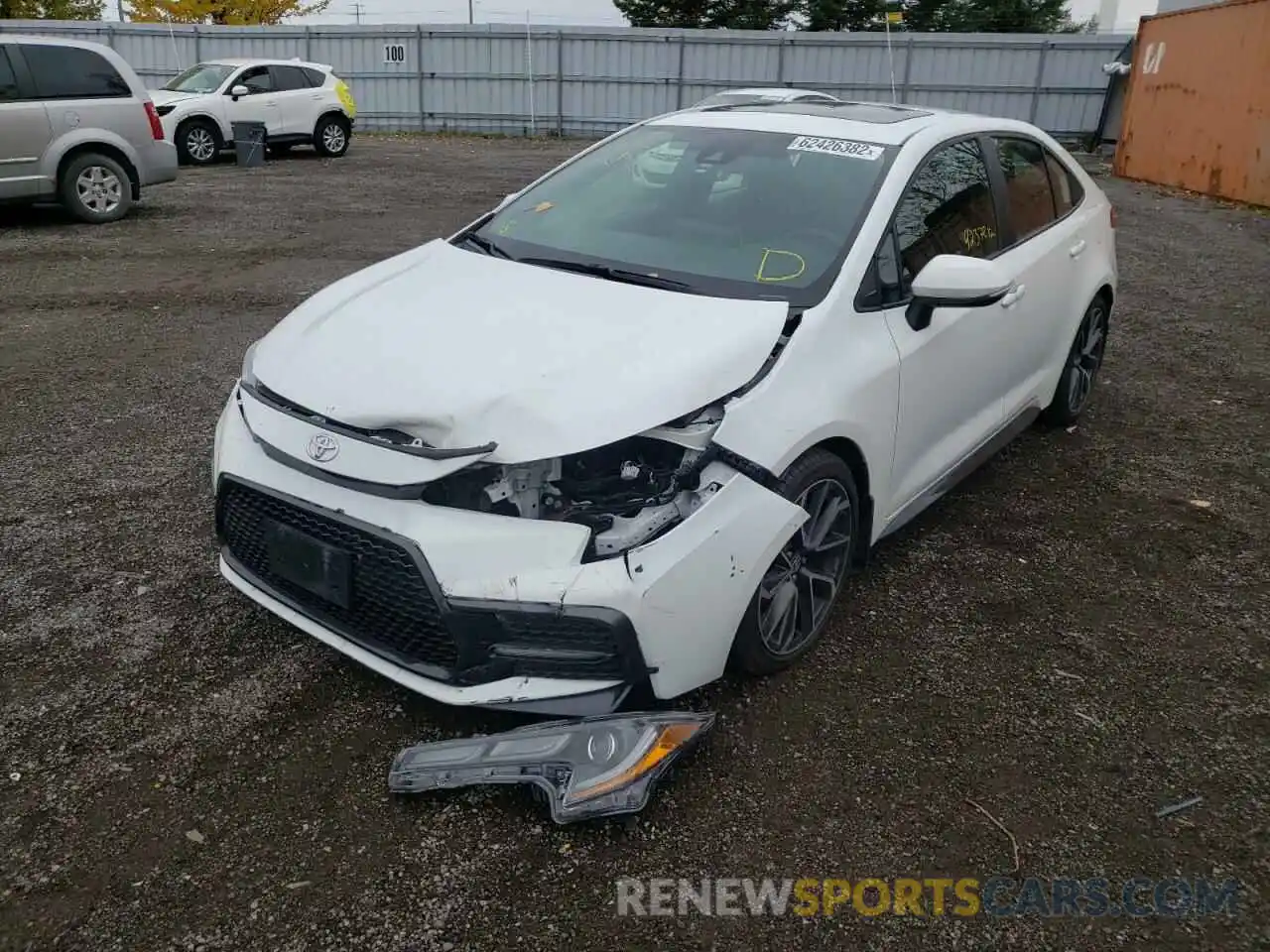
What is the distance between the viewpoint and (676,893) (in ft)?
7.45

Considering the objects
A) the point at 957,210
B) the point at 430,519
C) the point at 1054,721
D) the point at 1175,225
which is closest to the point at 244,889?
the point at 430,519

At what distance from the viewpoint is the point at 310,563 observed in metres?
2.69

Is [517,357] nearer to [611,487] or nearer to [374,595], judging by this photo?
[611,487]

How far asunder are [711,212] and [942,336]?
91 cm

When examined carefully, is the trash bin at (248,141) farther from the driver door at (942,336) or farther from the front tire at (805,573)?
the front tire at (805,573)

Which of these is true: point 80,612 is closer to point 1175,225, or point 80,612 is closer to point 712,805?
point 712,805

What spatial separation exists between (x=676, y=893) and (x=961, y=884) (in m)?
0.67

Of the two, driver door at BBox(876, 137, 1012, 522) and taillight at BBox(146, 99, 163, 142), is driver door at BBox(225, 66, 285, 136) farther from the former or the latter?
driver door at BBox(876, 137, 1012, 522)

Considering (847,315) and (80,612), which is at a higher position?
(847,315)

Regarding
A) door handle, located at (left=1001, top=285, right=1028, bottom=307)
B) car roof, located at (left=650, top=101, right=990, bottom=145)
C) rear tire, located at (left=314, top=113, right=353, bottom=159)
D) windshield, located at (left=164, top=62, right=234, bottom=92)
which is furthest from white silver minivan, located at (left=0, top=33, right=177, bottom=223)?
door handle, located at (left=1001, top=285, right=1028, bottom=307)

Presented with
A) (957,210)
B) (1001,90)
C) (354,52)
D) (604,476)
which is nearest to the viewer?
(604,476)

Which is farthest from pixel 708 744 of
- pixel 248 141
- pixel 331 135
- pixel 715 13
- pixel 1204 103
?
pixel 715 13

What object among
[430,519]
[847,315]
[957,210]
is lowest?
[430,519]

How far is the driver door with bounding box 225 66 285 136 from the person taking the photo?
1515 centimetres
